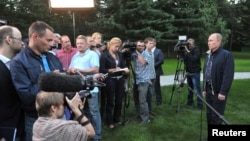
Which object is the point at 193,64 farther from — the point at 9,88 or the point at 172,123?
the point at 9,88

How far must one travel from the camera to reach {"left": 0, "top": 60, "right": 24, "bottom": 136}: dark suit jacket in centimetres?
337

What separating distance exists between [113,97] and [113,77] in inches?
17.0

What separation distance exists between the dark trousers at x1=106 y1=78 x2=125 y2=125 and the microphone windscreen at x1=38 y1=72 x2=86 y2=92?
421 cm

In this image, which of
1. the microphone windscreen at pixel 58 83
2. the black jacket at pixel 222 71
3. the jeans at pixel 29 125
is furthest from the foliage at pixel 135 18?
the microphone windscreen at pixel 58 83

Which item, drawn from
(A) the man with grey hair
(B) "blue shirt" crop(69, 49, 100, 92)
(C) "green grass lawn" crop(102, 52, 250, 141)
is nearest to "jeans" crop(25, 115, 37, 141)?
(B) "blue shirt" crop(69, 49, 100, 92)

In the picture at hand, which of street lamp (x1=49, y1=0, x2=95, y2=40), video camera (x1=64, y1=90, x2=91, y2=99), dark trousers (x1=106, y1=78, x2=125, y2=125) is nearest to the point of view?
video camera (x1=64, y1=90, x2=91, y2=99)

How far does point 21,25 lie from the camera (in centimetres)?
3334

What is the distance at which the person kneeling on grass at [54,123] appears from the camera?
2.64 metres

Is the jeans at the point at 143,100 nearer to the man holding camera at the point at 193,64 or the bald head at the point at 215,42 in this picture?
the man holding camera at the point at 193,64

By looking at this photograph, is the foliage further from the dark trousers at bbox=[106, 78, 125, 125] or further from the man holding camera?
the dark trousers at bbox=[106, 78, 125, 125]

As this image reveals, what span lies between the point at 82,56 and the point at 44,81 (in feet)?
11.0

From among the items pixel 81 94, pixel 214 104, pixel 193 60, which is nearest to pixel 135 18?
pixel 193 60

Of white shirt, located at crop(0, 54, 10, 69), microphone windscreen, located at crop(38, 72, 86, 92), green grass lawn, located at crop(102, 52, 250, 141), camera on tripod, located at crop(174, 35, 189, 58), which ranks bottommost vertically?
green grass lawn, located at crop(102, 52, 250, 141)

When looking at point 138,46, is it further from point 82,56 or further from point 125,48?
point 82,56
